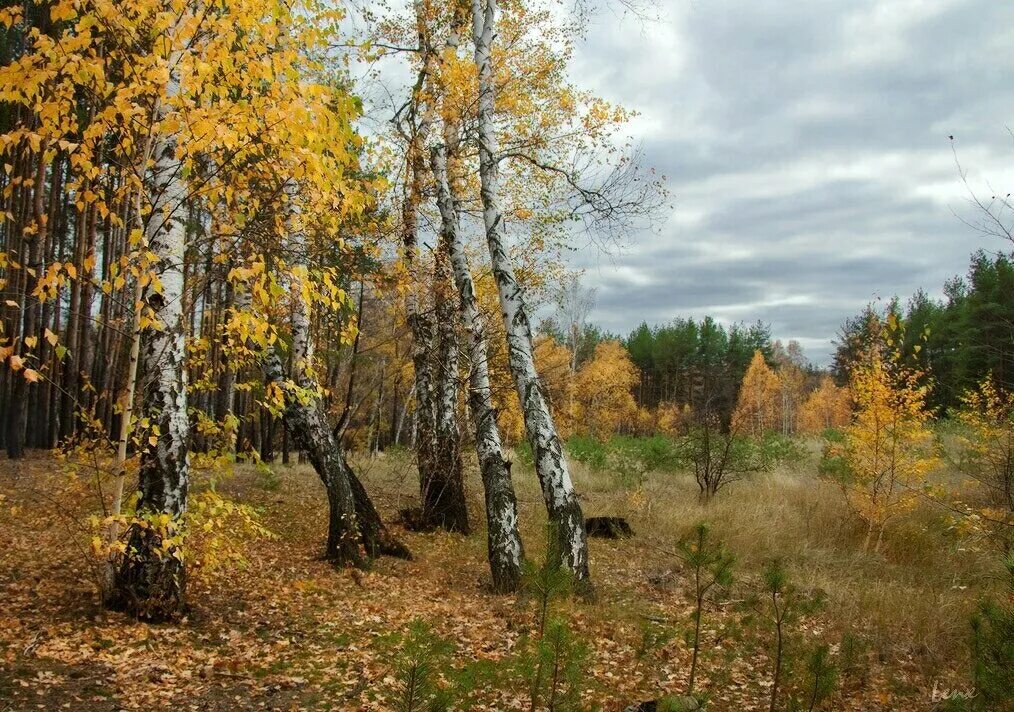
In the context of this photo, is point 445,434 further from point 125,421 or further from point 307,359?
point 125,421

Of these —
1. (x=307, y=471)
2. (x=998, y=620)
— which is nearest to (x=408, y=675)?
(x=998, y=620)

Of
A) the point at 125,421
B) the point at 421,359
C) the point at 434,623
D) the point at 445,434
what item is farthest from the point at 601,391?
the point at 125,421

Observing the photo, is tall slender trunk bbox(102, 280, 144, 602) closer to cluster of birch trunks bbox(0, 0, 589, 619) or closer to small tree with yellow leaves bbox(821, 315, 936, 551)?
cluster of birch trunks bbox(0, 0, 589, 619)

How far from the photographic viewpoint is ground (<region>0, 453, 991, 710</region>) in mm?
4293

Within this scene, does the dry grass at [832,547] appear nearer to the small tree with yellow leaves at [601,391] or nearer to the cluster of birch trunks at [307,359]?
the cluster of birch trunks at [307,359]

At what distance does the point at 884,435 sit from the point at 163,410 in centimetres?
1097

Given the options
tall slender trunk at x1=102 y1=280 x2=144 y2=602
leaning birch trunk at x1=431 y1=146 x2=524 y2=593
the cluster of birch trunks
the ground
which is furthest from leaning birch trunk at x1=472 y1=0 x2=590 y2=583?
tall slender trunk at x1=102 y1=280 x2=144 y2=602

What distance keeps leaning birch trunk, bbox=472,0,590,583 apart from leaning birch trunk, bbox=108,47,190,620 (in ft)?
11.8

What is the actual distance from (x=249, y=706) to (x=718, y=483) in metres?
11.9

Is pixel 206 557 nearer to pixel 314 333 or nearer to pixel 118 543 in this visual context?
pixel 118 543

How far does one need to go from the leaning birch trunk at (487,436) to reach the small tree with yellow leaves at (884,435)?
6.76 meters

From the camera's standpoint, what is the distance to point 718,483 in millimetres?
13977

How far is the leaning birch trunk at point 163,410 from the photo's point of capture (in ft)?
16.0

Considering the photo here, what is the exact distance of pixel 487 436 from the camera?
7914 mm
